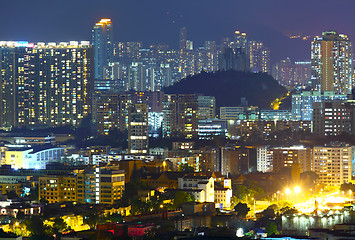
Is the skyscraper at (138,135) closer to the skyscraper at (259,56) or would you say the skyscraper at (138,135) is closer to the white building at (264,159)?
the white building at (264,159)

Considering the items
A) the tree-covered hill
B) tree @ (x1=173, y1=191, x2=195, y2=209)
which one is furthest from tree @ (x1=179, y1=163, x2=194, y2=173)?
the tree-covered hill

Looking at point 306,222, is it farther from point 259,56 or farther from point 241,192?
point 259,56

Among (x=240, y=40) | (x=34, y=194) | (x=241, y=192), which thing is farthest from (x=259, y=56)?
(x=34, y=194)

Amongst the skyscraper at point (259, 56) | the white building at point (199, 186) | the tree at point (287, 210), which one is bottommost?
the tree at point (287, 210)

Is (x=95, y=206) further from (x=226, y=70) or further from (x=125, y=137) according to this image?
(x=226, y=70)

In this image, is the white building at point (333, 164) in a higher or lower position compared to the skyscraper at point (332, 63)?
lower

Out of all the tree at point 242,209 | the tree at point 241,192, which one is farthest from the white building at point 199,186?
the tree at point 242,209

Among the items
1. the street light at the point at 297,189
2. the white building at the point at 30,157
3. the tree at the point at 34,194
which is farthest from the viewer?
the white building at the point at 30,157

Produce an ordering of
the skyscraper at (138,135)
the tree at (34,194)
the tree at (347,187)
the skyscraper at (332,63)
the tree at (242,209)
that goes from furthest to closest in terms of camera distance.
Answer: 1. the skyscraper at (332,63)
2. the skyscraper at (138,135)
3. the tree at (347,187)
4. the tree at (34,194)
5. the tree at (242,209)
